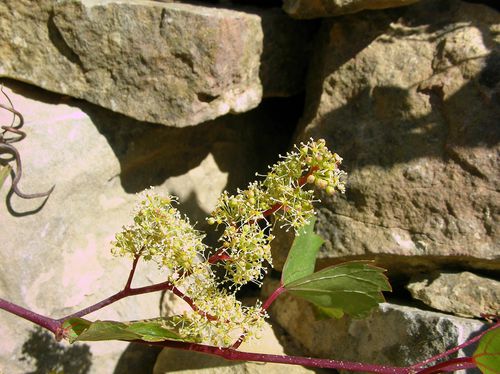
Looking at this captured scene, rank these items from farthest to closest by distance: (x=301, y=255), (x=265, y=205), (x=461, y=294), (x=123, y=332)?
(x=461, y=294), (x=301, y=255), (x=265, y=205), (x=123, y=332)

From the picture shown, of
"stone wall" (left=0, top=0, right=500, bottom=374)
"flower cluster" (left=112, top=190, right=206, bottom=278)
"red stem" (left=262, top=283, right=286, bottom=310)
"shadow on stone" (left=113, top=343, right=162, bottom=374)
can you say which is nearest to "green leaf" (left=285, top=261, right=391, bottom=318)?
"red stem" (left=262, top=283, right=286, bottom=310)

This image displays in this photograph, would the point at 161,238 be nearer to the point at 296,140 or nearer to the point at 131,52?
the point at 131,52

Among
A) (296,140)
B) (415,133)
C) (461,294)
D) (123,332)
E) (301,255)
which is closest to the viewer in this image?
(123,332)

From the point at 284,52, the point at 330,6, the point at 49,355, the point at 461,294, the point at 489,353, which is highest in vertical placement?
the point at 330,6

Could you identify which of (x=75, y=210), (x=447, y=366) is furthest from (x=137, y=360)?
(x=447, y=366)

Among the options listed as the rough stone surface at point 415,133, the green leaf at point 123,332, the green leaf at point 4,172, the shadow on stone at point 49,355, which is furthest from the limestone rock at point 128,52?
the green leaf at point 123,332

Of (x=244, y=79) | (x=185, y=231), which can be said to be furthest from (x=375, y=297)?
(x=244, y=79)

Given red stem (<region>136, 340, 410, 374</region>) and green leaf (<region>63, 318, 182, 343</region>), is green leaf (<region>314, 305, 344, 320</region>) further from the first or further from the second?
green leaf (<region>63, 318, 182, 343</region>)
